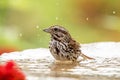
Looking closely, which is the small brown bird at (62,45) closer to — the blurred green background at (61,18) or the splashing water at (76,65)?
the splashing water at (76,65)

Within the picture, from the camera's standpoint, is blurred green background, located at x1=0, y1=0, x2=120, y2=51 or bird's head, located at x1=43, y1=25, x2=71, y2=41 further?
blurred green background, located at x1=0, y1=0, x2=120, y2=51

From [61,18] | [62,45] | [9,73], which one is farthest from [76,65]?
[61,18]

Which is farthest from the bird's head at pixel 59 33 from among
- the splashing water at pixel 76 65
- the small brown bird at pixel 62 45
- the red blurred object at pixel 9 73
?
the red blurred object at pixel 9 73

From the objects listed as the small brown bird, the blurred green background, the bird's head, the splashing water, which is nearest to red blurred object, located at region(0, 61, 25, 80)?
the splashing water

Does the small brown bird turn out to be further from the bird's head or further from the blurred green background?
the blurred green background

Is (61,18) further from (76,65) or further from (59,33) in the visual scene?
(76,65)

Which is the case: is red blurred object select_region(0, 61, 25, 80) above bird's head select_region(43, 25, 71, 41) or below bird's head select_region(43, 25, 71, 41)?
below

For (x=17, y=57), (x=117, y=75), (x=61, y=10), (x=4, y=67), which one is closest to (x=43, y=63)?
(x=17, y=57)
